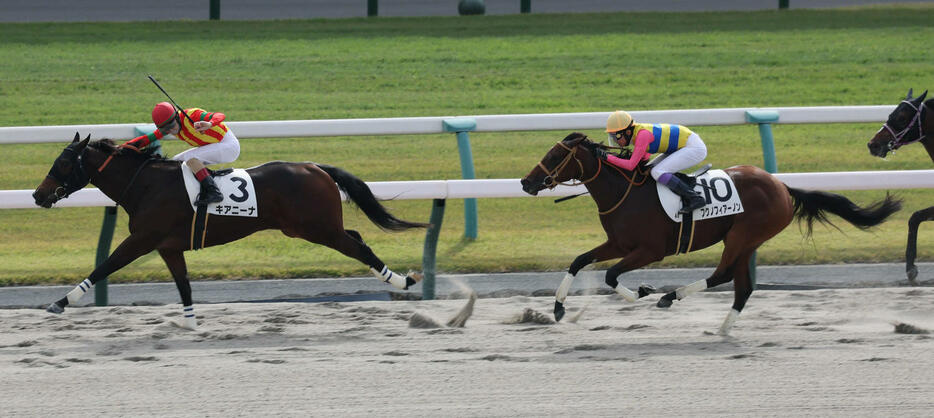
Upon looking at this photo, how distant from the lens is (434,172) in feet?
40.4

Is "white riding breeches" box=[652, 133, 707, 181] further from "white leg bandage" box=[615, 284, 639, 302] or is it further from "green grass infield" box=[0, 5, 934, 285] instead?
"green grass infield" box=[0, 5, 934, 285]

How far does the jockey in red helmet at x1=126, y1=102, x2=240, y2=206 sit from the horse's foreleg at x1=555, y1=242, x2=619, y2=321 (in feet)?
7.22

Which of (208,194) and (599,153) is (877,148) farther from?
(208,194)

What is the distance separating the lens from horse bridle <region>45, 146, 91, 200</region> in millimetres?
7895

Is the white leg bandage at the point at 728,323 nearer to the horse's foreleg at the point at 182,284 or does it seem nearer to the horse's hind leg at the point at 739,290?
the horse's hind leg at the point at 739,290

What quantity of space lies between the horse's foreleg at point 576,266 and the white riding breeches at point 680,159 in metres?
0.54

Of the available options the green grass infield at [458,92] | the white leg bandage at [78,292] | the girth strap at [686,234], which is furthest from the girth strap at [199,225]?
the girth strap at [686,234]

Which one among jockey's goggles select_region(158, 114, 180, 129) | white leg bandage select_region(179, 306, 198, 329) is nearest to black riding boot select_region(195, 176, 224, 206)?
jockey's goggles select_region(158, 114, 180, 129)

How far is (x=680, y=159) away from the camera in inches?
316

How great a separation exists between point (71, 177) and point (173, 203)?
634 millimetres

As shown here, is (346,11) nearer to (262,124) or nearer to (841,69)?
(841,69)

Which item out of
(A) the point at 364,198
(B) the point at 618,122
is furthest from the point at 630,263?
(A) the point at 364,198

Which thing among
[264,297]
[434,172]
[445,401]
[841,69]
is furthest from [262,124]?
[841,69]

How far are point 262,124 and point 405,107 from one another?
487 cm
